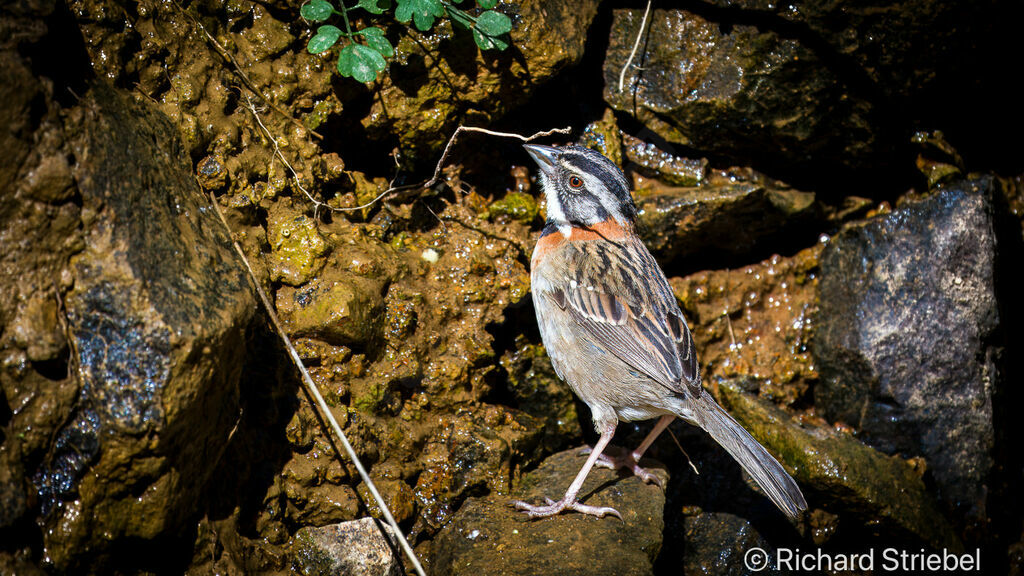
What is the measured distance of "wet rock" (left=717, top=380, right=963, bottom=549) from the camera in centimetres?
541

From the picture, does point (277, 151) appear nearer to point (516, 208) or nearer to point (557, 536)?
point (516, 208)

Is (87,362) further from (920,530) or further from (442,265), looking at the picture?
(920,530)

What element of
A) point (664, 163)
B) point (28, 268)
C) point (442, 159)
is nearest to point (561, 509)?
point (442, 159)

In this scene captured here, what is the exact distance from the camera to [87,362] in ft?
10.9

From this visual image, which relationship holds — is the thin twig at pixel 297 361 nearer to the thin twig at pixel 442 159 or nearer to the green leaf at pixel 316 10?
the thin twig at pixel 442 159

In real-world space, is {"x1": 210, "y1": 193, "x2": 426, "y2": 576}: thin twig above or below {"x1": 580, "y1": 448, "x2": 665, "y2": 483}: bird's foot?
above

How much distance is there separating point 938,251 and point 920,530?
7.70 ft

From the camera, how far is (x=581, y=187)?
17.6 ft

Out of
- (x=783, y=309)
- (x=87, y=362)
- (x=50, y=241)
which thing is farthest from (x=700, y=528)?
(x=50, y=241)

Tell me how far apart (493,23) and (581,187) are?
1361mm

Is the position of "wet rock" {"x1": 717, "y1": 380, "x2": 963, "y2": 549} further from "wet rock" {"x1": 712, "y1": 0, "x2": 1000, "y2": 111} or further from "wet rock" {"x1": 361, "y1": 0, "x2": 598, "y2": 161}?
"wet rock" {"x1": 361, "y1": 0, "x2": 598, "y2": 161}

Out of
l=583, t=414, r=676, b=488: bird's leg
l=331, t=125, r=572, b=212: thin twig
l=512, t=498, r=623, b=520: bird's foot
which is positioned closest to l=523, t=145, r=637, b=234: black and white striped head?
l=331, t=125, r=572, b=212: thin twig

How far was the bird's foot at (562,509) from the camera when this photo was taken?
4.69m

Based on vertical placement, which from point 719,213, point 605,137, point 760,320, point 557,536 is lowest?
point 557,536
